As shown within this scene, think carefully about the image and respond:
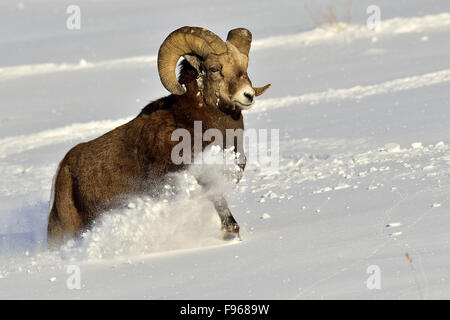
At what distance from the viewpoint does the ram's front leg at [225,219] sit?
750cm

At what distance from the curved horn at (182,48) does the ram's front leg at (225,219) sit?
3.13 feet

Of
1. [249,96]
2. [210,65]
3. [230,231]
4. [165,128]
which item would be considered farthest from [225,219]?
[210,65]

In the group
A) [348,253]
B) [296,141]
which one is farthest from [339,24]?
[348,253]

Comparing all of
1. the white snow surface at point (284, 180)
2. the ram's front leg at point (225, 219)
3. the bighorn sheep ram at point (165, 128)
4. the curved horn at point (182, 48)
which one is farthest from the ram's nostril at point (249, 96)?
the ram's front leg at point (225, 219)

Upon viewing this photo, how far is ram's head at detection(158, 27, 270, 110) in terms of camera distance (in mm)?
7543

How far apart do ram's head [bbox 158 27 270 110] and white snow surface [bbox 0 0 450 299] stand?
74cm

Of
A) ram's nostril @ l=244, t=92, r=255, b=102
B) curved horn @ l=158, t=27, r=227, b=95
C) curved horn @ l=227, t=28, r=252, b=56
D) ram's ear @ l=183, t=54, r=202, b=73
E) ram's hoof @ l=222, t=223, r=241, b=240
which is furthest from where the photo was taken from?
curved horn @ l=227, t=28, r=252, b=56

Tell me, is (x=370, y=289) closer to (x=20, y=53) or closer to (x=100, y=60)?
(x=100, y=60)

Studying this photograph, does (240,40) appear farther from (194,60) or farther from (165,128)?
(165,128)

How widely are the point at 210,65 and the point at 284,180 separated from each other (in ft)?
7.54

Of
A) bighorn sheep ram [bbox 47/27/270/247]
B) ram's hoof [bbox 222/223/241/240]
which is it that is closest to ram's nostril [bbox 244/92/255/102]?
bighorn sheep ram [bbox 47/27/270/247]

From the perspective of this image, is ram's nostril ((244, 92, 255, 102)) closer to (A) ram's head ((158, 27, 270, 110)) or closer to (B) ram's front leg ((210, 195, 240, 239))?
(A) ram's head ((158, 27, 270, 110))

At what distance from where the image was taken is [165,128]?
299 inches
